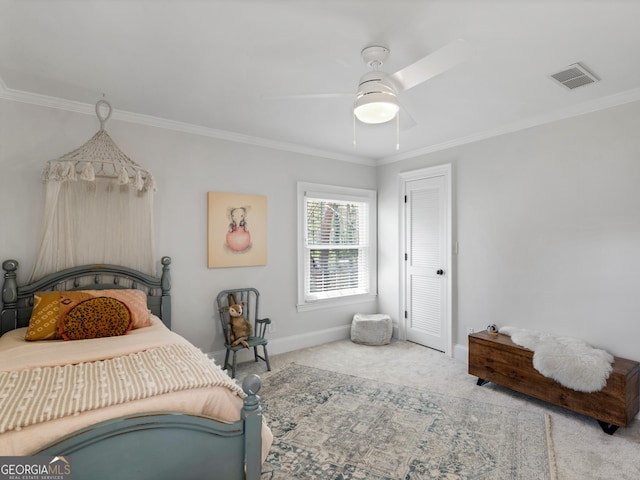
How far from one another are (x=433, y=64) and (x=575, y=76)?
1563mm

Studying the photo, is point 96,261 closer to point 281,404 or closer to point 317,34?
point 281,404

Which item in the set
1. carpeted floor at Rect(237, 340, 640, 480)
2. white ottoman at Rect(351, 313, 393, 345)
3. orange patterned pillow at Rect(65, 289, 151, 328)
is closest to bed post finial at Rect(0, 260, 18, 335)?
orange patterned pillow at Rect(65, 289, 151, 328)

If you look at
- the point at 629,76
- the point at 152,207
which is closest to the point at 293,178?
the point at 152,207

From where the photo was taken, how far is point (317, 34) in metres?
1.98

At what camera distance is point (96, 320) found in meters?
2.46

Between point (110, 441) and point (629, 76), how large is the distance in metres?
3.85

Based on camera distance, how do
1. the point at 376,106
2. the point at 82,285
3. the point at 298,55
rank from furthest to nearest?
the point at 82,285 → the point at 298,55 → the point at 376,106

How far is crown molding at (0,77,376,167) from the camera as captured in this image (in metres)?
2.81

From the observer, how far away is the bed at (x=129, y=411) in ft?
4.32

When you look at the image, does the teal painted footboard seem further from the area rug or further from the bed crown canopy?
the bed crown canopy

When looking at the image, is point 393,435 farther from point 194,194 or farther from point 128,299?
point 194,194

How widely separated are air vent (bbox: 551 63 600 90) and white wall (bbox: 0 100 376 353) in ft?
8.96

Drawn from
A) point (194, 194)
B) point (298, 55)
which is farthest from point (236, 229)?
point (298, 55)

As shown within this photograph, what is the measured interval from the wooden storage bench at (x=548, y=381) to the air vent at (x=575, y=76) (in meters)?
2.16
